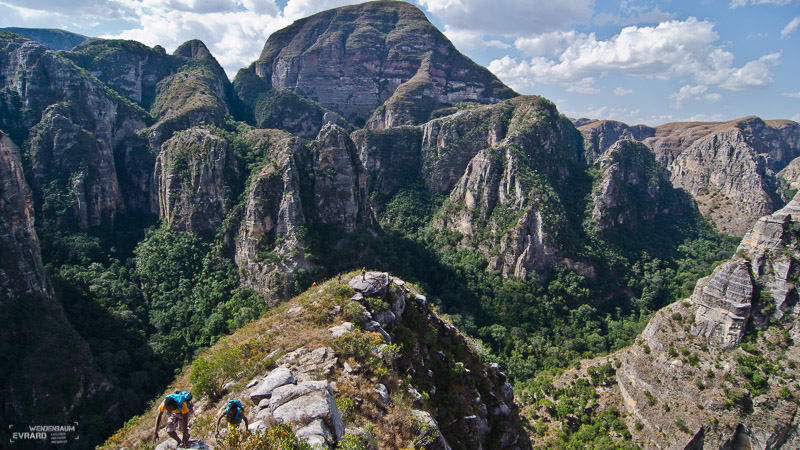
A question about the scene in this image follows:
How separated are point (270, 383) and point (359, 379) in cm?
336

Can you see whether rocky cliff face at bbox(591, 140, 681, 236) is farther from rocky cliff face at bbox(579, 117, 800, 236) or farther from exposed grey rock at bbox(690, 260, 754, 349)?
exposed grey rock at bbox(690, 260, 754, 349)

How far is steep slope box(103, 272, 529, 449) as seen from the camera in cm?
1287

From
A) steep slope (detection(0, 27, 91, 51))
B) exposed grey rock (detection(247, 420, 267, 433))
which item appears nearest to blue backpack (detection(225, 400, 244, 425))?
exposed grey rock (detection(247, 420, 267, 433))

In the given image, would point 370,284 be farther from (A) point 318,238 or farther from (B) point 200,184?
(B) point 200,184

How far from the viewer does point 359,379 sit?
15156 mm

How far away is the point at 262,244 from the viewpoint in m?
59.4

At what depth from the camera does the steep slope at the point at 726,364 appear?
3688 centimetres

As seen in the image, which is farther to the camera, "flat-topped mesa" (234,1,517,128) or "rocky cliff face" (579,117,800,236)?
"flat-topped mesa" (234,1,517,128)

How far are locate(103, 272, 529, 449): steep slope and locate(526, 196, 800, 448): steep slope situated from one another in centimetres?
2503

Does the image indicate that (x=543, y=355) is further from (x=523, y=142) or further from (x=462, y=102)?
(x=462, y=102)

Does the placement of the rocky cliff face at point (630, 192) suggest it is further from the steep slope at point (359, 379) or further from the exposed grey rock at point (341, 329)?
the exposed grey rock at point (341, 329)

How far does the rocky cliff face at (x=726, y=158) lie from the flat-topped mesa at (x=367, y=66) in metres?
63.1

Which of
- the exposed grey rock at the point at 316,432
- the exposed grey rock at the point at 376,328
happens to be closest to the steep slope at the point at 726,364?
the exposed grey rock at the point at 376,328

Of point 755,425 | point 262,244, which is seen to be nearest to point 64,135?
point 262,244
